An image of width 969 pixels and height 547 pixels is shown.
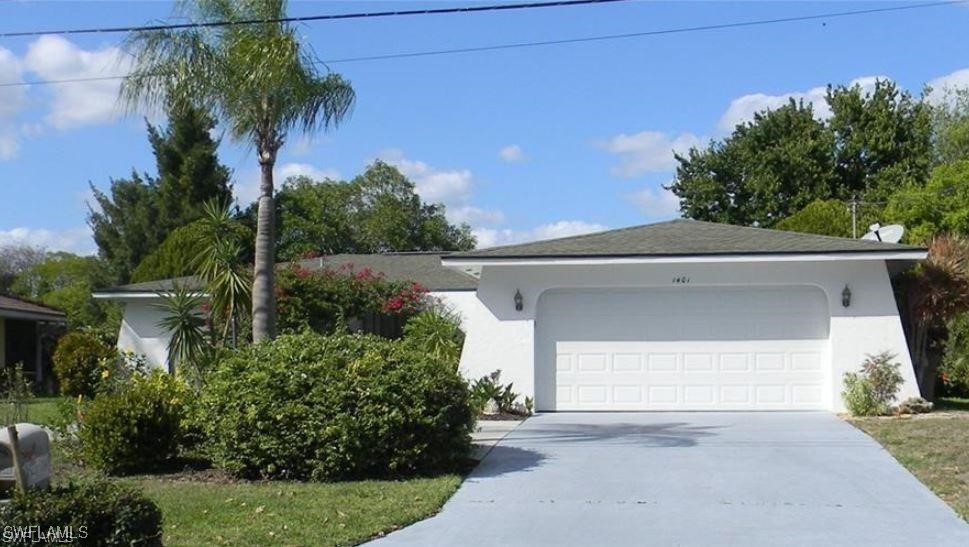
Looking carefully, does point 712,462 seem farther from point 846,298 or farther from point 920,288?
point 920,288

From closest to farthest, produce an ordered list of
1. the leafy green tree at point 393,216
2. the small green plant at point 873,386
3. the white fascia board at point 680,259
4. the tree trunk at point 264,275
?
the tree trunk at point 264,275, the white fascia board at point 680,259, the small green plant at point 873,386, the leafy green tree at point 393,216

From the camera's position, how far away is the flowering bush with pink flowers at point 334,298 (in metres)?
22.5

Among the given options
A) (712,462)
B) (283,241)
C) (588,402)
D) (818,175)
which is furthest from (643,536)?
(283,241)

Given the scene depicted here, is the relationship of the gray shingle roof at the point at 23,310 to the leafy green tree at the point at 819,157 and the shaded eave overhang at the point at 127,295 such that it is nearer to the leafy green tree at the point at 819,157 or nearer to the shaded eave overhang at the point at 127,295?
the shaded eave overhang at the point at 127,295

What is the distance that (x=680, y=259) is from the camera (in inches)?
650

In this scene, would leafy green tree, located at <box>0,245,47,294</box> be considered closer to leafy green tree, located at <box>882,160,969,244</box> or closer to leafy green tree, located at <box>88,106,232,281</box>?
leafy green tree, located at <box>88,106,232,281</box>

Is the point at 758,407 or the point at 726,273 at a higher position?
the point at 726,273

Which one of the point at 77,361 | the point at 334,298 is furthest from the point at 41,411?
the point at 334,298

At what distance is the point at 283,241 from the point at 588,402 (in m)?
34.1

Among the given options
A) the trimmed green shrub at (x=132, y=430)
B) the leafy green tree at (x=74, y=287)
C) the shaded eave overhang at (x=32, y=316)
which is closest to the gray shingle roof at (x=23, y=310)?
the shaded eave overhang at (x=32, y=316)

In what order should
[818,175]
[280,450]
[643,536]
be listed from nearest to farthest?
[643,536] → [280,450] → [818,175]

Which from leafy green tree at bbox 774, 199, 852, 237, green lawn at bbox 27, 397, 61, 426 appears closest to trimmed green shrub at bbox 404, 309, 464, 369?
green lawn at bbox 27, 397, 61, 426

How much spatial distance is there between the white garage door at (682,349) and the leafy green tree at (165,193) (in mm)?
28428

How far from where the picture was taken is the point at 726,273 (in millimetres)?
16984
